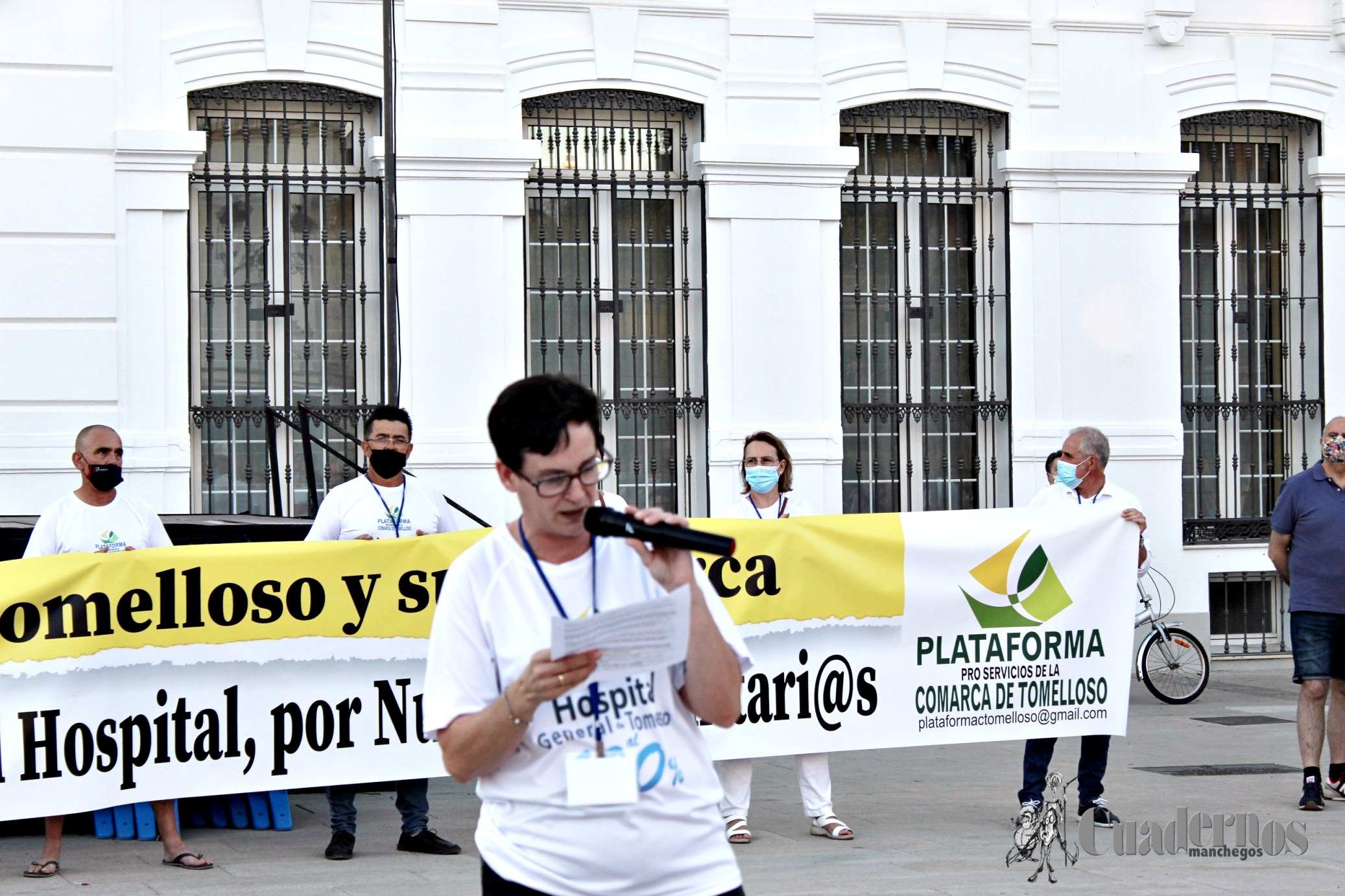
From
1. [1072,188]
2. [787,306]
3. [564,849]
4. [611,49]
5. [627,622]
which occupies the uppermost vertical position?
[611,49]

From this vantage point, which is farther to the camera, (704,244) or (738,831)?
(704,244)

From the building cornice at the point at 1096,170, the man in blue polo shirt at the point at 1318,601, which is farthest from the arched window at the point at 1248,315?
the man in blue polo shirt at the point at 1318,601

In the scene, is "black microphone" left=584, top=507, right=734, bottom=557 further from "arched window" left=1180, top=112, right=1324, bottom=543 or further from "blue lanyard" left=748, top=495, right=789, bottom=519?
"arched window" left=1180, top=112, right=1324, bottom=543

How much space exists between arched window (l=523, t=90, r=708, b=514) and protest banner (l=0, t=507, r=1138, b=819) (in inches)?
242

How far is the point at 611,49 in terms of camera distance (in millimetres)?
14477

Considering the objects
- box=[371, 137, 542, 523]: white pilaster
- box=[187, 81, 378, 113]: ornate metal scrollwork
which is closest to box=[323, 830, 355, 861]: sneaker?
box=[371, 137, 542, 523]: white pilaster

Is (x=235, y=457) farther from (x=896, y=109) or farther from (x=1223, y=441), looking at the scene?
(x=1223, y=441)

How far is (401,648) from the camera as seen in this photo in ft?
27.5

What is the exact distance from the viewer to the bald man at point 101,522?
799 centimetres

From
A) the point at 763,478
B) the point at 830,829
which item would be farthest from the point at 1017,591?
the point at 830,829

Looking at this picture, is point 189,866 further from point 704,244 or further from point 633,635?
point 704,244

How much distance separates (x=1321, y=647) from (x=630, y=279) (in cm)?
720

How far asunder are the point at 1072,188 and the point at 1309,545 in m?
6.71

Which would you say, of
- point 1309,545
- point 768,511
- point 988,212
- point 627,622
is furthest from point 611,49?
point 627,622
